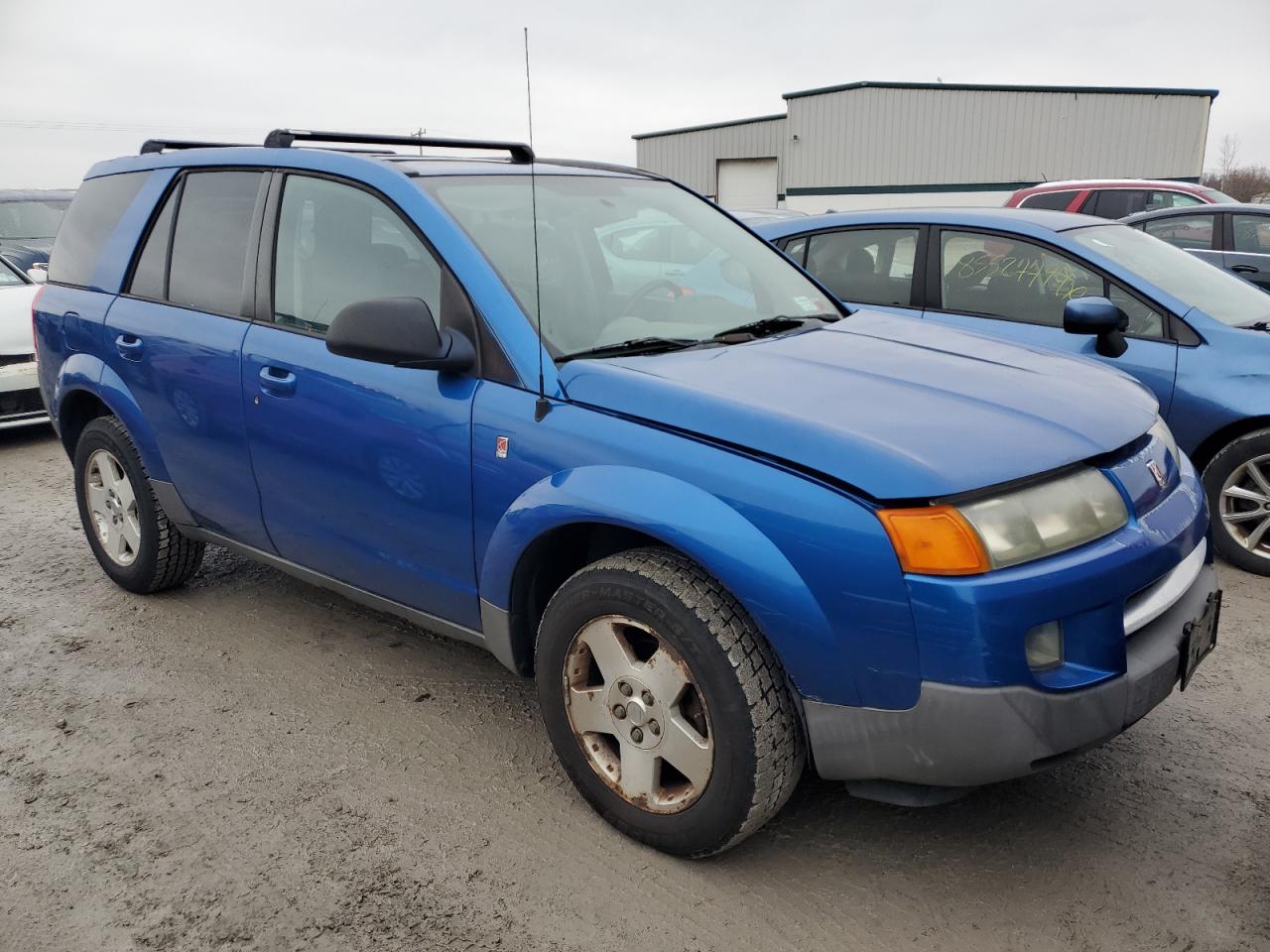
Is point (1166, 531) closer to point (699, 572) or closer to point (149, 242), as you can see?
point (699, 572)

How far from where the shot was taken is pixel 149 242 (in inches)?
161

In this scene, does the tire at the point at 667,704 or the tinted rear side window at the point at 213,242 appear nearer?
the tire at the point at 667,704

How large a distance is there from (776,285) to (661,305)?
23.6 inches

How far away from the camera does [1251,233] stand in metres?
8.78

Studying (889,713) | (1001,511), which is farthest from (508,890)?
(1001,511)

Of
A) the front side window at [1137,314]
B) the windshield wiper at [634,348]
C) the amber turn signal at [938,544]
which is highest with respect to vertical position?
the windshield wiper at [634,348]

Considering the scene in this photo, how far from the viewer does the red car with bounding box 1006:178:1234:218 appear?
40.3ft

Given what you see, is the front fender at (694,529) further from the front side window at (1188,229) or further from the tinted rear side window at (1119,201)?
the tinted rear side window at (1119,201)

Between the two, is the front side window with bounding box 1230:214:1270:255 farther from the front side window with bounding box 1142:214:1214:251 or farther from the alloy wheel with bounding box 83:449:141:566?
the alloy wheel with bounding box 83:449:141:566

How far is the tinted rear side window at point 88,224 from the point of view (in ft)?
14.0

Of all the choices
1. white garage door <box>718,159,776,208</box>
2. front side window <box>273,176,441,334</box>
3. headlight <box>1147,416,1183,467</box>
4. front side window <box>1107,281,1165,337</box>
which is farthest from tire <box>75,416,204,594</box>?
white garage door <box>718,159,776,208</box>

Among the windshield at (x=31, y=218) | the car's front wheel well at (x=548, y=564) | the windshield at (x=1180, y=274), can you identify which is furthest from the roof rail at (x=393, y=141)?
the windshield at (x=31, y=218)

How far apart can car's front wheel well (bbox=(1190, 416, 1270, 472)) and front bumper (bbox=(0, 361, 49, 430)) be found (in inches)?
290

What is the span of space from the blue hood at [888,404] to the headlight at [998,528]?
0.15 feet
